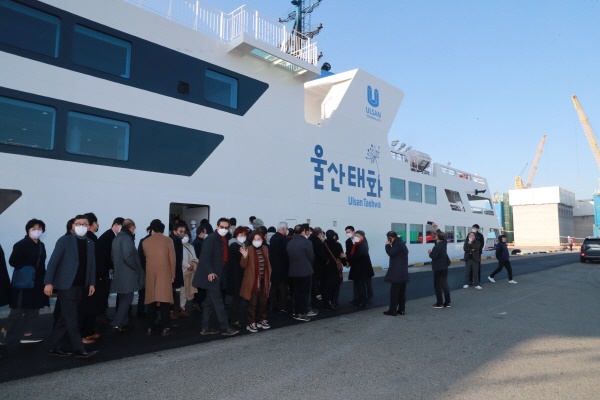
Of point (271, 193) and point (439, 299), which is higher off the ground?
point (271, 193)

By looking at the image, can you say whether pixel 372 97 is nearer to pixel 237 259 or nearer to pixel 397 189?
pixel 397 189

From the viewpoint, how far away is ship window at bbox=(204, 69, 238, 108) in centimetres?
980

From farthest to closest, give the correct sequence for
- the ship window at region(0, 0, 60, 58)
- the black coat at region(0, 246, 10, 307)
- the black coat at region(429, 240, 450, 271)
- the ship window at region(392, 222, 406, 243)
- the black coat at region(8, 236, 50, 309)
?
the ship window at region(392, 222, 406, 243), the black coat at region(429, 240, 450, 271), the ship window at region(0, 0, 60, 58), the black coat at region(8, 236, 50, 309), the black coat at region(0, 246, 10, 307)

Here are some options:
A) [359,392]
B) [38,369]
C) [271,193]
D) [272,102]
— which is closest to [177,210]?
[271,193]

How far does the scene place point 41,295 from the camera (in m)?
4.79

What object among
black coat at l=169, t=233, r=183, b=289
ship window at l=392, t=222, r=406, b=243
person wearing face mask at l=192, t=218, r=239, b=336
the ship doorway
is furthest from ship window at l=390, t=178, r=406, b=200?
person wearing face mask at l=192, t=218, r=239, b=336

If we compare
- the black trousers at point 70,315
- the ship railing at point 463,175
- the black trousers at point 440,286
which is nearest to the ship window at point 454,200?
the ship railing at point 463,175

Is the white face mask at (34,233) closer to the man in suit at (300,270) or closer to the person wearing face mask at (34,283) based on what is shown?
the person wearing face mask at (34,283)

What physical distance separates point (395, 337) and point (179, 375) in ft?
9.89

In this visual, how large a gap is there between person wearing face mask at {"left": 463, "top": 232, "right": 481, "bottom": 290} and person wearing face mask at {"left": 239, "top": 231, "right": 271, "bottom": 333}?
271 inches

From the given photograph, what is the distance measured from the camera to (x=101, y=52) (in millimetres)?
8055

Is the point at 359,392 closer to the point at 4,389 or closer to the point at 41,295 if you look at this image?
the point at 4,389

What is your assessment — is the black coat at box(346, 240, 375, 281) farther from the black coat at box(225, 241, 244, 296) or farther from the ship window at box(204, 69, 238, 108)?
the ship window at box(204, 69, 238, 108)

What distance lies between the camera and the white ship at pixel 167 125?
7.06 meters
